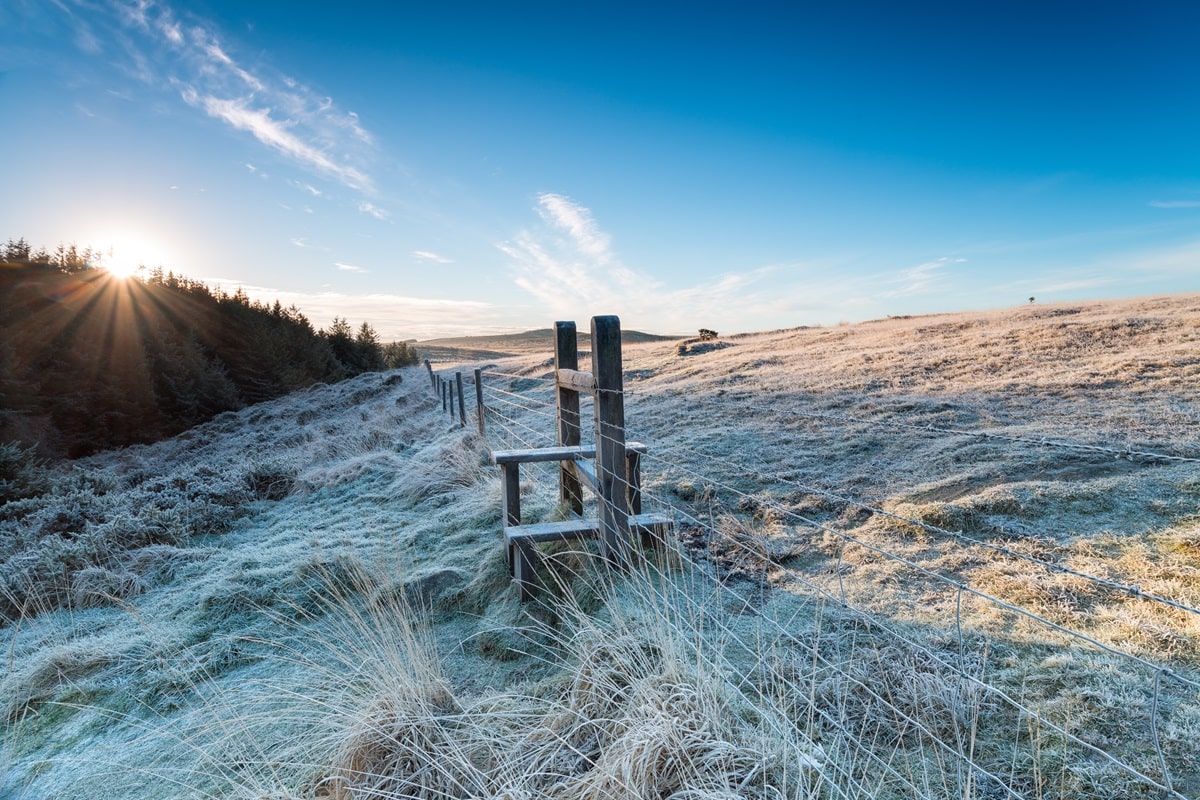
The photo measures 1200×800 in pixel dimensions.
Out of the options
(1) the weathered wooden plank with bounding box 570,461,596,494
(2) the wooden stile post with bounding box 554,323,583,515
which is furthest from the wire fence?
(2) the wooden stile post with bounding box 554,323,583,515

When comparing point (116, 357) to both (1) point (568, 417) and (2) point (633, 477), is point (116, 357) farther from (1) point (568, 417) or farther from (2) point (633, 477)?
(2) point (633, 477)

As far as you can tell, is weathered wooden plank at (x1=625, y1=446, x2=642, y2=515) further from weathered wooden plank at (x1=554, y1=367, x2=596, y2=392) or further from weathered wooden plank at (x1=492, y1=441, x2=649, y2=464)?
weathered wooden plank at (x1=554, y1=367, x2=596, y2=392)

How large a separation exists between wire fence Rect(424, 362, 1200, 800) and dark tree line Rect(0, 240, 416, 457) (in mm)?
15059

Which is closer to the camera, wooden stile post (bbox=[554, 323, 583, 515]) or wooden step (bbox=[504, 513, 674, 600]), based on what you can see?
wooden step (bbox=[504, 513, 674, 600])

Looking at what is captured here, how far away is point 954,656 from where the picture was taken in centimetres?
296

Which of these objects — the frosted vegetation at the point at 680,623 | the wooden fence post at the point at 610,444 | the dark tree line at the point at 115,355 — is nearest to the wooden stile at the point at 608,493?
the wooden fence post at the point at 610,444

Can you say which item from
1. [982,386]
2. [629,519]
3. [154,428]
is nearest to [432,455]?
[629,519]

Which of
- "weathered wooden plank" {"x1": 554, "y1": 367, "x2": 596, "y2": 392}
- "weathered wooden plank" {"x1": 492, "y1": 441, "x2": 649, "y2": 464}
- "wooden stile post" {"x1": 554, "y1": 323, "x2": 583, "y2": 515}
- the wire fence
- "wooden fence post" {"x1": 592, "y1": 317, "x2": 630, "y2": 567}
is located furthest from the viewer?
"wooden stile post" {"x1": 554, "y1": 323, "x2": 583, "y2": 515}

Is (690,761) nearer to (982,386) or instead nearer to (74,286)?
(982,386)

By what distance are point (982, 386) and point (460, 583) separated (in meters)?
8.28

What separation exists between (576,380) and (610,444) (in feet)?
2.57

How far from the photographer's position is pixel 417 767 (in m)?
2.60

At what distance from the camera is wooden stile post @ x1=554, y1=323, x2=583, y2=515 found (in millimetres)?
5168

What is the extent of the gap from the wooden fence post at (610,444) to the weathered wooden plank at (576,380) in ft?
0.54
